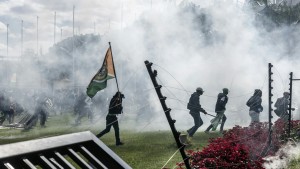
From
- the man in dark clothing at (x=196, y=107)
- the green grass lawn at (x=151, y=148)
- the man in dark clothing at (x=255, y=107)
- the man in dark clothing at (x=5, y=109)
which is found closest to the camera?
the green grass lawn at (x=151, y=148)

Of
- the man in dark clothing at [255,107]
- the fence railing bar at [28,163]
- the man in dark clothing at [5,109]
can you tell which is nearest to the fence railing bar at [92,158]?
the fence railing bar at [28,163]

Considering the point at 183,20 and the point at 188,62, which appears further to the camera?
the point at 183,20

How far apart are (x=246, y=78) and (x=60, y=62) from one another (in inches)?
1017

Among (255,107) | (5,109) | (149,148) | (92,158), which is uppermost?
(92,158)

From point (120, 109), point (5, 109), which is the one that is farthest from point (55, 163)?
point (5, 109)

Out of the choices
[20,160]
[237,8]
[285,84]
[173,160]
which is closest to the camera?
[20,160]

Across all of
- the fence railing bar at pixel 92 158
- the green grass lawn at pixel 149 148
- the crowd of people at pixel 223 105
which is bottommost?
the green grass lawn at pixel 149 148

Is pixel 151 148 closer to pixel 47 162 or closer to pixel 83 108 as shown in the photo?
pixel 47 162

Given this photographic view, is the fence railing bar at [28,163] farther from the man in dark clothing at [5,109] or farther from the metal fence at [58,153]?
the man in dark clothing at [5,109]

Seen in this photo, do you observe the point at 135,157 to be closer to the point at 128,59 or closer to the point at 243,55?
the point at 243,55

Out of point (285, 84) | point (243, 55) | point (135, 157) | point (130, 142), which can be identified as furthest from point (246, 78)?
point (135, 157)

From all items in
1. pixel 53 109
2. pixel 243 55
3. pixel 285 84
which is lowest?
pixel 53 109

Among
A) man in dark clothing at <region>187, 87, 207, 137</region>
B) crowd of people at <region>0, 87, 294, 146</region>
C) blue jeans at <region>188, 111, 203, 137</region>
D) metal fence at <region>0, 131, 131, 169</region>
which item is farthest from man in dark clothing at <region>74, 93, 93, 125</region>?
metal fence at <region>0, 131, 131, 169</region>

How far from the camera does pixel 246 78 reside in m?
28.6
